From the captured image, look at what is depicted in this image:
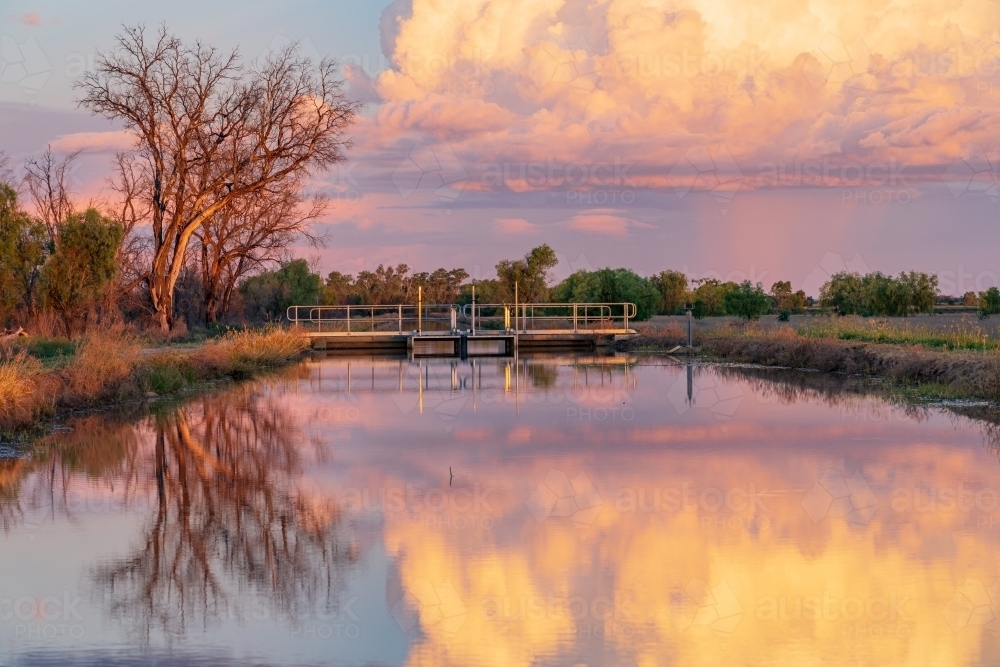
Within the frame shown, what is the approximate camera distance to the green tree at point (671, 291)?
69.4 meters

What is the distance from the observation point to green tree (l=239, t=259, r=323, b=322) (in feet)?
176

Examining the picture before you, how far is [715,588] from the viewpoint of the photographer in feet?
24.2

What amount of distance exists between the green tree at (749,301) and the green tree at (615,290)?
14.2ft

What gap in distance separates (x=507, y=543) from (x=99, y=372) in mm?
11459

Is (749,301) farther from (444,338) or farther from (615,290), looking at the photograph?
(444,338)

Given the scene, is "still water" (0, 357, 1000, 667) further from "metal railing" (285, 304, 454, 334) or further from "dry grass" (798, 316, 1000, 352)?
"metal railing" (285, 304, 454, 334)

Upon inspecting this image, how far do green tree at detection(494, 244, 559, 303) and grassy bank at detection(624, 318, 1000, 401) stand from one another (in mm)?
25077

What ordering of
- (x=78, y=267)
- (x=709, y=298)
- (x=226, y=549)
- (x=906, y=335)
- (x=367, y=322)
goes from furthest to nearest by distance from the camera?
(x=709, y=298) → (x=367, y=322) → (x=78, y=267) → (x=906, y=335) → (x=226, y=549)

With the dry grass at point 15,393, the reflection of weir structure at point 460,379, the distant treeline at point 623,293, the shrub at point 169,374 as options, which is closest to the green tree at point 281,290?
the distant treeline at point 623,293

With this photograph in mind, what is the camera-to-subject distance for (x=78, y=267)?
32.1m

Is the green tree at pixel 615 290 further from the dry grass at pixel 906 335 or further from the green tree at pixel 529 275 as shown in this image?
the dry grass at pixel 906 335

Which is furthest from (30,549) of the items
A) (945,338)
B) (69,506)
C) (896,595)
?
(945,338)

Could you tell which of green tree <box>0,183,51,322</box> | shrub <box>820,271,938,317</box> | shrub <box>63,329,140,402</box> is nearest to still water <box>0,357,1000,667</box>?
shrub <box>63,329,140,402</box>

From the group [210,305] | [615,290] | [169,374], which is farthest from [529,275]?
[169,374]
